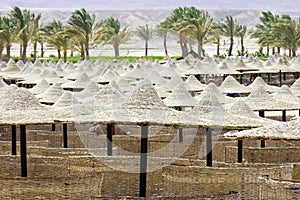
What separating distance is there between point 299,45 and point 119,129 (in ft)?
101

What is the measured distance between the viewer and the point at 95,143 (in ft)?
40.7

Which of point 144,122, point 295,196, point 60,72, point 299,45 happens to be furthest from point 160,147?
point 299,45

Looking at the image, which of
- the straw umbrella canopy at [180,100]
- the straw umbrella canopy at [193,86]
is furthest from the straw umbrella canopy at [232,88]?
the straw umbrella canopy at [180,100]

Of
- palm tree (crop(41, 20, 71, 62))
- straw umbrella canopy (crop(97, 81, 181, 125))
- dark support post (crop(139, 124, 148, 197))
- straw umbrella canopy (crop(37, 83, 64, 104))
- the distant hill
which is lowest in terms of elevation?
dark support post (crop(139, 124, 148, 197))

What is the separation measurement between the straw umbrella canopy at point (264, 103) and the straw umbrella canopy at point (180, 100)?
1344 millimetres

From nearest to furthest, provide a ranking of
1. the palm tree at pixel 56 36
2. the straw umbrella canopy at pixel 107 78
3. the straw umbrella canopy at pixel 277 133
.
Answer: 1. the straw umbrella canopy at pixel 277 133
2. the straw umbrella canopy at pixel 107 78
3. the palm tree at pixel 56 36

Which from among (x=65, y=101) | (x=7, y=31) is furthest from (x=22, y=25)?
(x=65, y=101)

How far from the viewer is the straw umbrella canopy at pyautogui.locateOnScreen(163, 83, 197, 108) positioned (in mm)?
14859

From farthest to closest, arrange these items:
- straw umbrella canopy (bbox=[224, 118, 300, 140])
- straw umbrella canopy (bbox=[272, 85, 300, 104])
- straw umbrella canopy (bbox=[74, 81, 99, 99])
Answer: straw umbrella canopy (bbox=[74, 81, 99, 99])
straw umbrella canopy (bbox=[272, 85, 300, 104])
straw umbrella canopy (bbox=[224, 118, 300, 140])

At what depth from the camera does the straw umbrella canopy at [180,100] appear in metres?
14.9

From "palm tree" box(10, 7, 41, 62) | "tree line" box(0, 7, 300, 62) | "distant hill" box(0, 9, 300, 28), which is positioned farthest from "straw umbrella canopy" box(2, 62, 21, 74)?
"distant hill" box(0, 9, 300, 28)

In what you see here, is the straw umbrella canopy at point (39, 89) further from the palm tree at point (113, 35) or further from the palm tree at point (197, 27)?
the palm tree at point (113, 35)

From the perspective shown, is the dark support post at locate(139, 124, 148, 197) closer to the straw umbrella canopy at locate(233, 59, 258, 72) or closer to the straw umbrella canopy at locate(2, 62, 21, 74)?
the straw umbrella canopy at locate(2, 62, 21, 74)

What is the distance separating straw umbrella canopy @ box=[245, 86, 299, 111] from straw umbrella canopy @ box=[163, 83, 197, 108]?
1.34m
